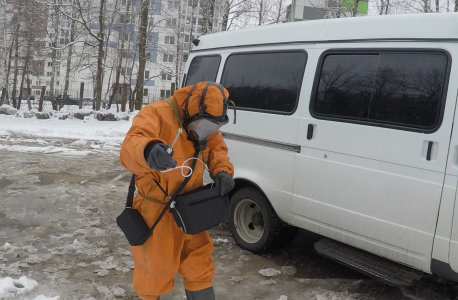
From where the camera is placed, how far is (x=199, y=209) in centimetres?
253

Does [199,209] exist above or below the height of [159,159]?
below

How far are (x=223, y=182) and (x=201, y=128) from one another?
0.40 meters

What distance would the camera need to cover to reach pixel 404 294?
3549mm

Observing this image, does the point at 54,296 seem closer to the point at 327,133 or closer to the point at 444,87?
the point at 327,133

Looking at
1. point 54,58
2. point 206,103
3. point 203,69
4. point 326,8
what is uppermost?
point 326,8

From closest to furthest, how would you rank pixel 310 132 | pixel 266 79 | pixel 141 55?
pixel 310 132
pixel 266 79
pixel 141 55

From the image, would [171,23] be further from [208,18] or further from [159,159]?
[159,159]

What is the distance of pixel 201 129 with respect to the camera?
253 centimetres

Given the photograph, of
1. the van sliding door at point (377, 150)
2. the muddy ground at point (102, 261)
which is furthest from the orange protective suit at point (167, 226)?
the van sliding door at point (377, 150)

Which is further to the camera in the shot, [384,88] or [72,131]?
[72,131]

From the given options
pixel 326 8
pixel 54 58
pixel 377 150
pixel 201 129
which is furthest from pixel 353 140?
pixel 54 58

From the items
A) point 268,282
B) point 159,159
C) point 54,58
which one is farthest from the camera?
point 54,58

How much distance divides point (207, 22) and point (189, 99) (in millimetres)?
19267

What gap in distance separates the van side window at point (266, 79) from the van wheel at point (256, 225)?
905 millimetres
